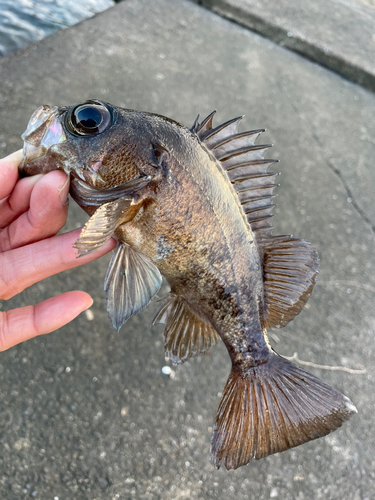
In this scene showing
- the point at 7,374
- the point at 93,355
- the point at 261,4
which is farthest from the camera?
the point at 261,4

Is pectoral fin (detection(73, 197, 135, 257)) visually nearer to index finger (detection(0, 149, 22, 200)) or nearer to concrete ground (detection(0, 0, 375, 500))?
index finger (detection(0, 149, 22, 200))

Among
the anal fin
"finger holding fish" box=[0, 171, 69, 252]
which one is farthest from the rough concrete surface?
"finger holding fish" box=[0, 171, 69, 252]

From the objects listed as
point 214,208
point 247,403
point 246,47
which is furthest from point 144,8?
point 247,403

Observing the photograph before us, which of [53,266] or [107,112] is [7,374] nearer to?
[53,266]

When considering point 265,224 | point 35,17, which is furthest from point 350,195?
point 35,17

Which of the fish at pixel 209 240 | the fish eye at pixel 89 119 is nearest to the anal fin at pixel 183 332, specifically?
the fish at pixel 209 240

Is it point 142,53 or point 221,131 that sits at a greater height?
point 142,53
